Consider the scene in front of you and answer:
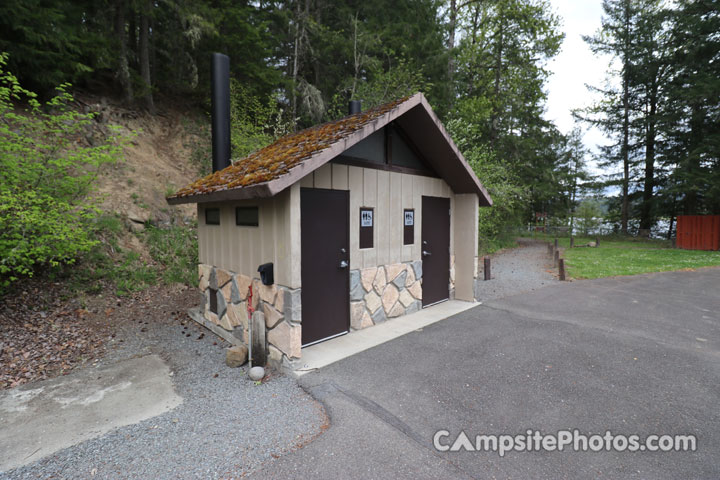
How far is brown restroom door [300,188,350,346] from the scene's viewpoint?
4539mm

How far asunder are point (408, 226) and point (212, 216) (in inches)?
138

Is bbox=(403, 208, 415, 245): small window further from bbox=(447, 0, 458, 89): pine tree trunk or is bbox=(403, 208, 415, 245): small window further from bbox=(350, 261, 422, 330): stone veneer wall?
bbox=(447, 0, 458, 89): pine tree trunk

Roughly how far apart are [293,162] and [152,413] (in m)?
3.04

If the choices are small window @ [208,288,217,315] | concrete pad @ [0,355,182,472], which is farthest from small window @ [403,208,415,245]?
concrete pad @ [0,355,182,472]

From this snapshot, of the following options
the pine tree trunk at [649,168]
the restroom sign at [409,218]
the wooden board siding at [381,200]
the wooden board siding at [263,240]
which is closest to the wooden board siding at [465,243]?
the wooden board siding at [381,200]

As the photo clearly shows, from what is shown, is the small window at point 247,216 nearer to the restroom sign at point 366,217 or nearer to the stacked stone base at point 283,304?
the stacked stone base at point 283,304

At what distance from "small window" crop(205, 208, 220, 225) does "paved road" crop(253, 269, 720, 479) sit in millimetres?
3066

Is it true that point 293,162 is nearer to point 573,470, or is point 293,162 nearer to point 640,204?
point 573,470

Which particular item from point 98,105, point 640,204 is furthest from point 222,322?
point 640,204

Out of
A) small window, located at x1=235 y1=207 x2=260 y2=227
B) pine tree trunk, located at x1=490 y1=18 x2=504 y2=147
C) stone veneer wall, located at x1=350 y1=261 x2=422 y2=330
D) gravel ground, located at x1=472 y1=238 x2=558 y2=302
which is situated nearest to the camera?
small window, located at x1=235 y1=207 x2=260 y2=227

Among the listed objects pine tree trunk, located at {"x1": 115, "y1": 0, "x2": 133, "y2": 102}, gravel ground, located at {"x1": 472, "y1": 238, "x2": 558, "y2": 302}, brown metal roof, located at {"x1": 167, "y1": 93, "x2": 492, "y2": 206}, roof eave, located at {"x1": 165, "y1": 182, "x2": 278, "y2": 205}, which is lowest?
gravel ground, located at {"x1": 472, "y1": 238, "x2": 558, "y2": 302}

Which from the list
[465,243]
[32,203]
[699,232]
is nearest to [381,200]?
[465,243]

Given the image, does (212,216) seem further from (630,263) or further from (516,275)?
(630,263)

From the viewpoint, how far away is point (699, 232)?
16750mm
